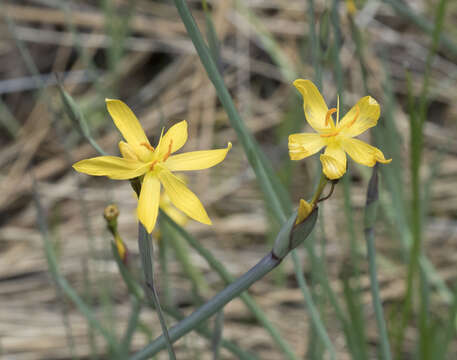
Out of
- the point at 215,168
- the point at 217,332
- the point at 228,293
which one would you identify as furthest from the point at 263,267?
the point at 215,168

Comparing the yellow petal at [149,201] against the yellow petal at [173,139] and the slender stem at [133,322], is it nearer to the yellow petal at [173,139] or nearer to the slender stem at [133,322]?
the yellow petal at [173,139]

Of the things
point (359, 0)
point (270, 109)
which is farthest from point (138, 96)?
point (359, 0)

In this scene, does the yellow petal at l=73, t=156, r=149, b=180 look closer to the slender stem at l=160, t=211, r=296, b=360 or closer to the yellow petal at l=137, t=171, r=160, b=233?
the yellow petal at l=137, t=171, r=160, b=233

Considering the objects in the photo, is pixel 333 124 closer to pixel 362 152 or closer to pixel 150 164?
pixel 362 152

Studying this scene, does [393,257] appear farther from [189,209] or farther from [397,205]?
[189,209]

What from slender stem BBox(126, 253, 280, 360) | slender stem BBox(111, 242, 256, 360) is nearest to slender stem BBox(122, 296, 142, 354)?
slender stem BBox(111, 242, 256, 360)
